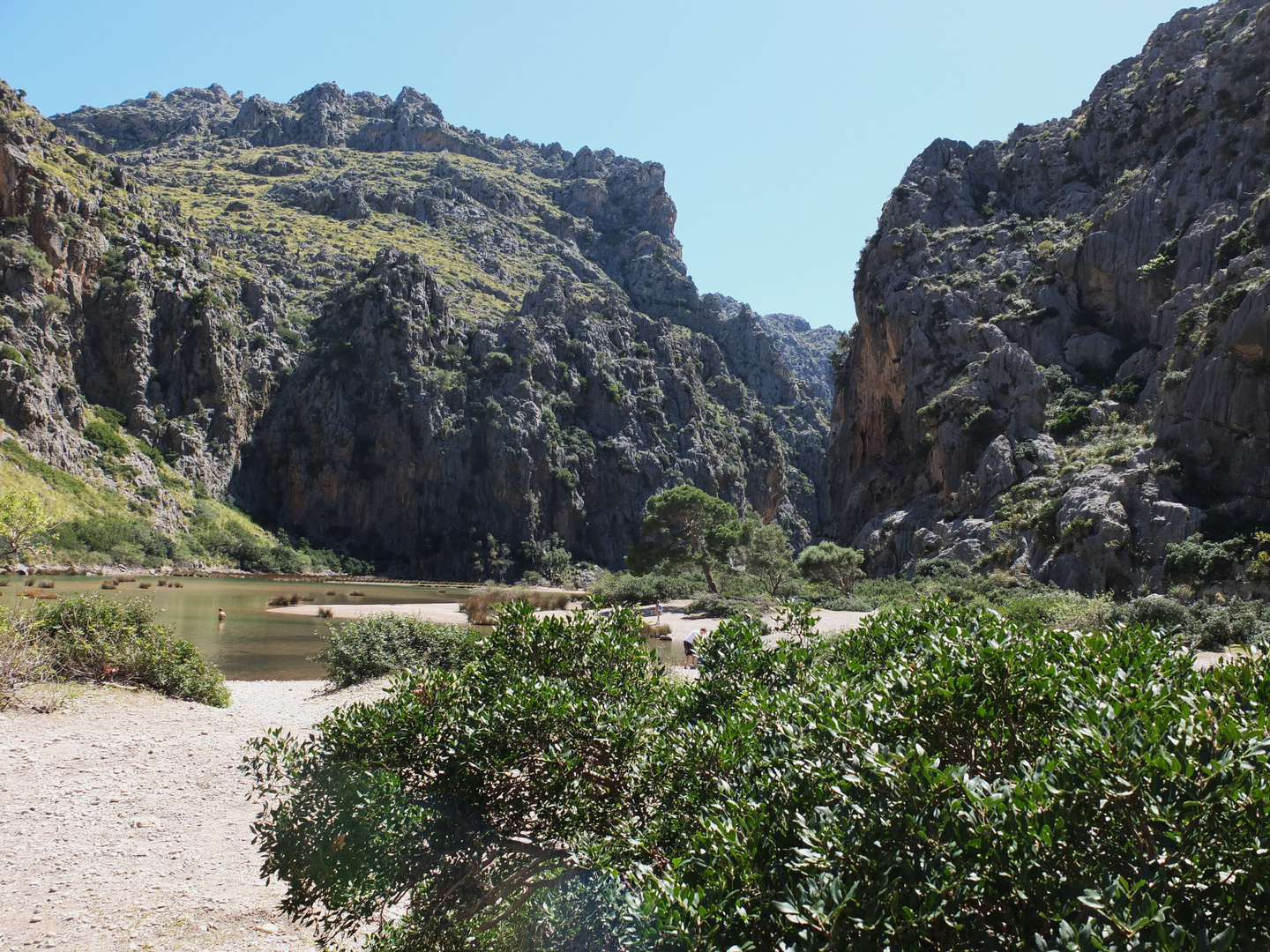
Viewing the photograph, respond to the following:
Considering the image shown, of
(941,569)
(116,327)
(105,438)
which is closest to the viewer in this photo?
(941,569)

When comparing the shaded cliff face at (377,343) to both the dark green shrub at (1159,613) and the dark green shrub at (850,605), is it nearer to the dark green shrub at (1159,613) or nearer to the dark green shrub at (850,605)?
the dark green shrub at (850,605)

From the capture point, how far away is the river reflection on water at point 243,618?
63.1 ft

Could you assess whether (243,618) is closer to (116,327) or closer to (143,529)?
(143,529)

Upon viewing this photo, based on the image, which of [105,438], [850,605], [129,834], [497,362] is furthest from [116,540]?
[129,834]

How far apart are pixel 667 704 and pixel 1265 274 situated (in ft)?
121

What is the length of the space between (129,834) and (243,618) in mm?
25087

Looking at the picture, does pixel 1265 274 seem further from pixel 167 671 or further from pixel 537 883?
pixel 167 671

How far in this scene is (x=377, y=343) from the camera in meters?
85.8

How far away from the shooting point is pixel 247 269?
89.5 meters

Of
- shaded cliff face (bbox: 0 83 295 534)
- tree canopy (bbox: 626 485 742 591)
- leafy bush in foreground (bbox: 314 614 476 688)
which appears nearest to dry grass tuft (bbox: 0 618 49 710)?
leafy bush in foreground (bbox: 314 614 476 688)

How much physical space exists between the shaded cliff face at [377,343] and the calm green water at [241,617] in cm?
2252

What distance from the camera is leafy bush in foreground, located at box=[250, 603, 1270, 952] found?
2307 millimetres

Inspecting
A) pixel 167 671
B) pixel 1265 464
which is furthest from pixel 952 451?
pixel 167 671

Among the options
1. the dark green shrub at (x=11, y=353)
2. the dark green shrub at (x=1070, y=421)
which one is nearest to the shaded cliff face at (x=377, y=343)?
the dark green shrub at (x=11, y=353)
